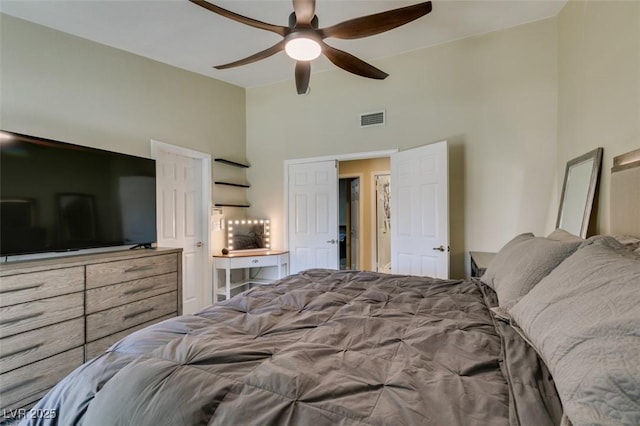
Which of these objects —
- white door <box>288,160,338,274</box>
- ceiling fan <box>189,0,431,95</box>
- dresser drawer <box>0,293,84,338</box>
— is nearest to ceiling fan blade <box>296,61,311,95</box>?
ceiling fan <box>189,0,431,95</box>

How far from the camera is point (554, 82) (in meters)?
2.96

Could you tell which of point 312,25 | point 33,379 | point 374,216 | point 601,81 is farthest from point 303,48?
point 374,216

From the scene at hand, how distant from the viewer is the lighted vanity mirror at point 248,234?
13.8 ft

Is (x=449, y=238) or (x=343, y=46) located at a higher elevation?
(x=343, y=46)

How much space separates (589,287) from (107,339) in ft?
10.0

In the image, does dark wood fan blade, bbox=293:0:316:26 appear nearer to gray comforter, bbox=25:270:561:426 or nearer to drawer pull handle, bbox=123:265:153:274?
gray comforter, bbox=25:270:561:426

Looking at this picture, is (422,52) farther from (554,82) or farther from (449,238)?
(449,238)

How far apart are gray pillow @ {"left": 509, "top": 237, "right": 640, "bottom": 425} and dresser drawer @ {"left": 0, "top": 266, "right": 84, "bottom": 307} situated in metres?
2.78

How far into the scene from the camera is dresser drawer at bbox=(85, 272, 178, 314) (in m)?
2.35

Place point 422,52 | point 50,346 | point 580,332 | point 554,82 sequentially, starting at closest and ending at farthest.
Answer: point 580,332 < point 50,346 < point 554,82 < point 422,52

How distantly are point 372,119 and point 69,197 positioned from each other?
3204 millimetres

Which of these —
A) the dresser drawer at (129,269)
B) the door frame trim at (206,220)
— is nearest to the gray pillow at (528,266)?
the dresser drawer at (129,269)

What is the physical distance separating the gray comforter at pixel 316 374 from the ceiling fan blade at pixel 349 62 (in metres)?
2.04


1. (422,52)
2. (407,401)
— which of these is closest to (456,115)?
(422,52)
